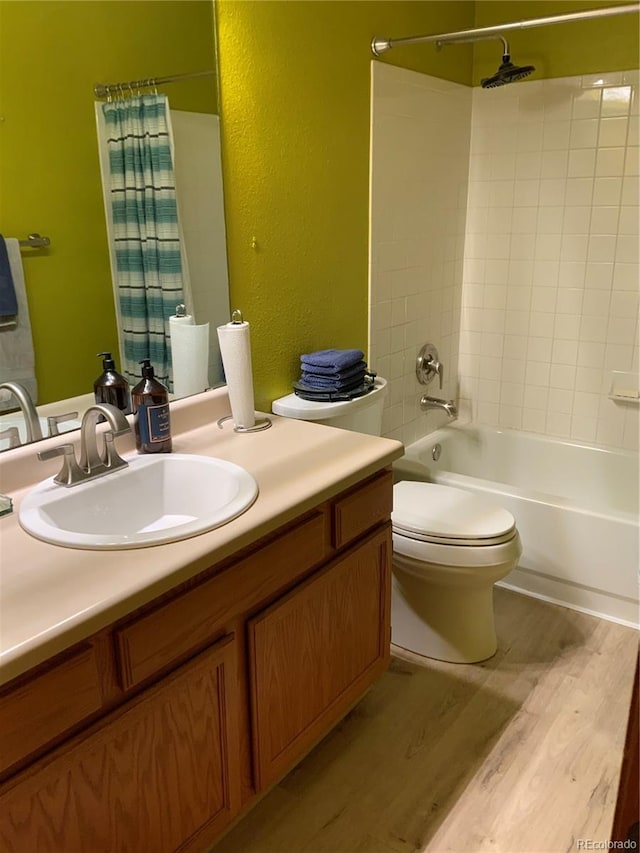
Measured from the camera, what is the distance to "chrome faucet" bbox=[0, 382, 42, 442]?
5.06ft

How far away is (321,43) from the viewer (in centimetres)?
216

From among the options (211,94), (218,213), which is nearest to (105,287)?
(218,213)

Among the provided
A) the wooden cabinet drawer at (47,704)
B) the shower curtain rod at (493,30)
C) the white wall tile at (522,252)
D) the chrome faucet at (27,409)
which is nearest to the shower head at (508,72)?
the shower curtain rod at (493,30)

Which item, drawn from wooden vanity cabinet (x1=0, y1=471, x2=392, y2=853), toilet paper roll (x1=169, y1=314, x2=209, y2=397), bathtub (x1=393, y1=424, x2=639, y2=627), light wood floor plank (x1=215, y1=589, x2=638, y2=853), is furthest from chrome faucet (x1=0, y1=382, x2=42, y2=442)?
bathtub (x1=393, y1=424, x2=639, y2=627)

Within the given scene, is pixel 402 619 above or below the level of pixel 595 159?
below

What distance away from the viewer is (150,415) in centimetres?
168

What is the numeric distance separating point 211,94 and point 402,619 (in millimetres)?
1671

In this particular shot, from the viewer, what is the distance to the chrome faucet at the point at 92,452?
145cm

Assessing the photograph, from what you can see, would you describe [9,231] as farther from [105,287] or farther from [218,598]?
[218,598]

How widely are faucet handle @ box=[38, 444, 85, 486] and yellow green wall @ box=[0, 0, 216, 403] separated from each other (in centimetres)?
19

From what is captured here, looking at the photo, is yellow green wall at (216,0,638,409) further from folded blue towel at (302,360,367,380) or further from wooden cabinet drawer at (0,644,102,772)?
wooden cabinet drawer at (0,644,102,772)

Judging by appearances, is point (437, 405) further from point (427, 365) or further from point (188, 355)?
point (188, 355)

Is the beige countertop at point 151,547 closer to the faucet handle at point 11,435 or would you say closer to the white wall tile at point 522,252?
the faucet handle at point 11,435

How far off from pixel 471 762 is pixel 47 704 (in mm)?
1245
